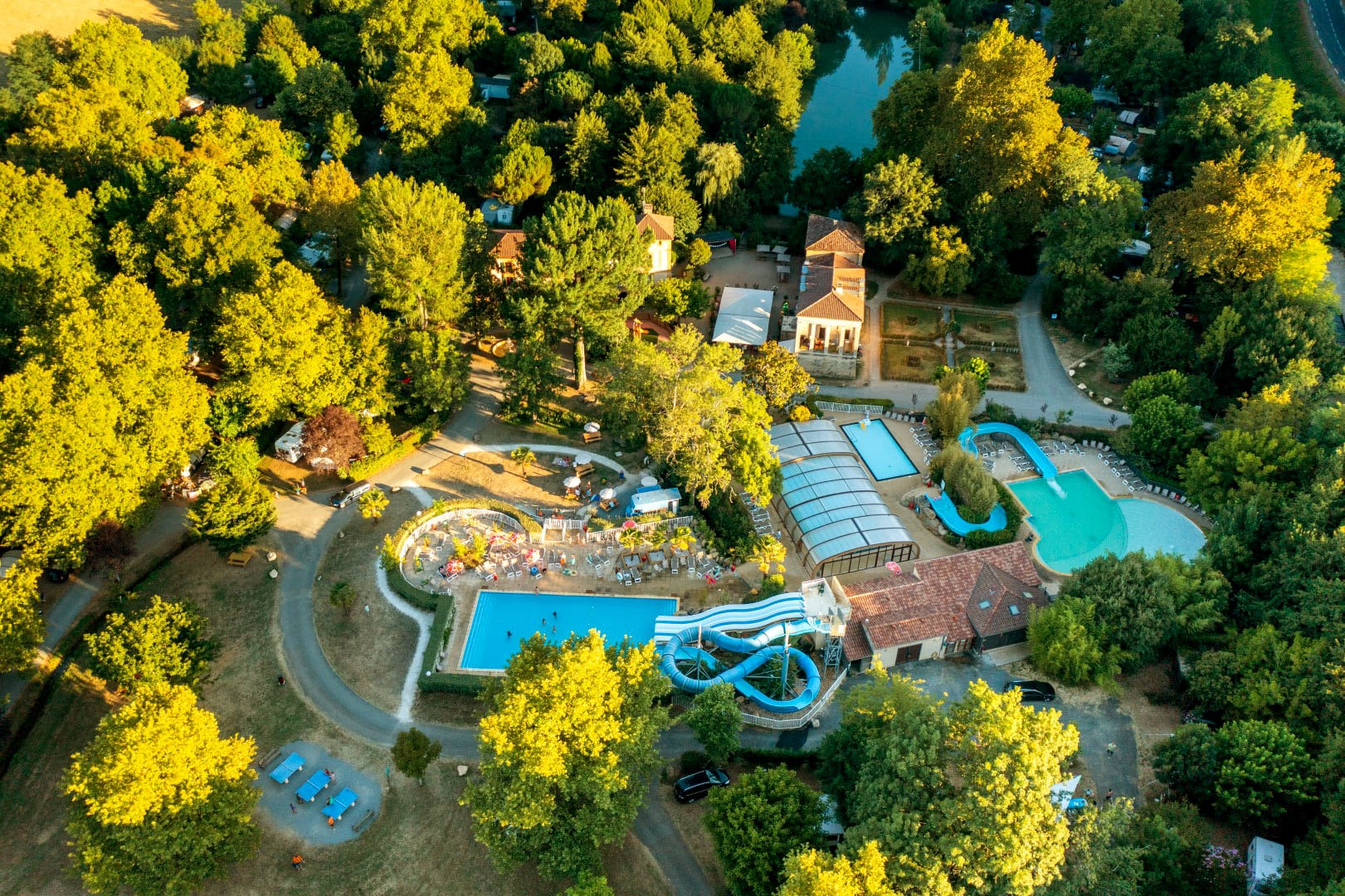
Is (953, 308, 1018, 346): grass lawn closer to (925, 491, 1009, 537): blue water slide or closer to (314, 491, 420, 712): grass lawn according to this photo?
(925, 491, 1009, 537): blue water slide

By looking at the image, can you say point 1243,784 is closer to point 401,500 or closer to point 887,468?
point 887,468

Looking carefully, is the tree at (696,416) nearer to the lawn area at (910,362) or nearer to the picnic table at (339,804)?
the lawn area at (910,362)

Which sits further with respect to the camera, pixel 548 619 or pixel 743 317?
pixel 743 317

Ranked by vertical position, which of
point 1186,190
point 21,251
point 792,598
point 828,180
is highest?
point 1186,190

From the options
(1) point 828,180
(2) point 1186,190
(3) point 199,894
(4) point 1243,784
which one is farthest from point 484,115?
(4) point 1243,784

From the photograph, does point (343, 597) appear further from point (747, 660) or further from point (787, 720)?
point (787, 720)

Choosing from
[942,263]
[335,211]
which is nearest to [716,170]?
[942,263]

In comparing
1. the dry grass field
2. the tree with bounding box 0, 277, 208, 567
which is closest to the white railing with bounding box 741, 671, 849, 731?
the tree with bounding box 0, 277, 208, 567

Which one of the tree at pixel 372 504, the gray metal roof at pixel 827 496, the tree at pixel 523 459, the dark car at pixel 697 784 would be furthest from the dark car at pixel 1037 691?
the tree at pixel 372 504
